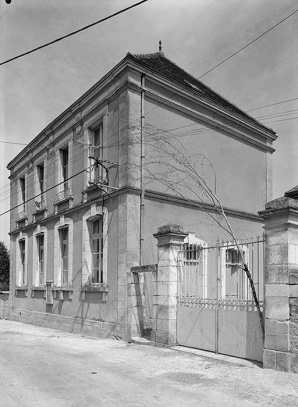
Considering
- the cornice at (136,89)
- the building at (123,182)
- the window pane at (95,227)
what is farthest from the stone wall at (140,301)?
the cornice at (136,89)

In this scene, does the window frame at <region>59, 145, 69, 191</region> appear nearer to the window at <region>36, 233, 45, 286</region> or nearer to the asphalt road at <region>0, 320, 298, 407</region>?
the window at <region>36, 233, 45, 286</region>

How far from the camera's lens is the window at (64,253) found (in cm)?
1630

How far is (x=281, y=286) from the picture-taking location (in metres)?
7.55

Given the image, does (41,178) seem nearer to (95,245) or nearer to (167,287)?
(95,245)

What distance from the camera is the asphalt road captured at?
226 inches

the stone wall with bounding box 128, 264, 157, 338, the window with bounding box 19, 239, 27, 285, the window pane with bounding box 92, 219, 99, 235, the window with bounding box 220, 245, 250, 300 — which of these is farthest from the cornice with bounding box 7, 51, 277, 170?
the stone wall with bounding box 128, 264, 157, 338

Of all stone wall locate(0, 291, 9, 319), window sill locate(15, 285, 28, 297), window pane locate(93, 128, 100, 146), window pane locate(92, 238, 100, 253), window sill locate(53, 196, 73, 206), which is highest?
window pane locate(93, 128, 100, 146)

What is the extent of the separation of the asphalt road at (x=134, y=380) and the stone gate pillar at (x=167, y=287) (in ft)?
1.70

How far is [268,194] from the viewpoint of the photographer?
57.2 ft

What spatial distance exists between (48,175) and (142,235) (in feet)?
23.6

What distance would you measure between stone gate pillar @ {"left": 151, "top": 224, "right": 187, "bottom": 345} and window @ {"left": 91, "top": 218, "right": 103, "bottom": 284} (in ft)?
12.2

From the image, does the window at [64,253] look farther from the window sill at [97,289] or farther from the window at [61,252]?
the window sill at [97,289]

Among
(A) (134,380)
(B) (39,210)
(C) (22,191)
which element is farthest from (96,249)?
(C) (22,191)

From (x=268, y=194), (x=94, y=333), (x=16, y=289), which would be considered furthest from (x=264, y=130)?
(x=16, y=289)
